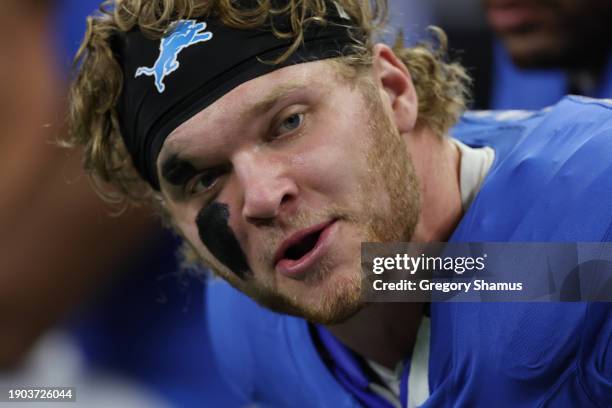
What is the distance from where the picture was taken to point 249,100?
99 centimetres

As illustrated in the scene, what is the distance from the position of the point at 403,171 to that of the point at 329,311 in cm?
18

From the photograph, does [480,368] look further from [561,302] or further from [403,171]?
[403,171]

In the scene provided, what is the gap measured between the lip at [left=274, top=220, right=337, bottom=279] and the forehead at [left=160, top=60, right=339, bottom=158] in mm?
134

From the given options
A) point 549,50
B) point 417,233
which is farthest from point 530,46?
point 417,233

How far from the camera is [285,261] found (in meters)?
1.00

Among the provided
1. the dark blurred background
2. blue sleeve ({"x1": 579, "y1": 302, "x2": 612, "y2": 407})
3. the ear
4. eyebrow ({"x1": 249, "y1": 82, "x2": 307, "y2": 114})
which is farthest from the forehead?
the dark blurred background

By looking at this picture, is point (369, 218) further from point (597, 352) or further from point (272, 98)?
point (597, 352)

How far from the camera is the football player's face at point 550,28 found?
171cm

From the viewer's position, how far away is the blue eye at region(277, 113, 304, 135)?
1.01 metres

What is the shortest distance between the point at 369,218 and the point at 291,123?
13cm

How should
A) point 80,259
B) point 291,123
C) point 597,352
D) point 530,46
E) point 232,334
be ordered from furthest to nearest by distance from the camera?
point 530,46 < point 80,259 < point 232,334 < point 291,123 < point 597,352

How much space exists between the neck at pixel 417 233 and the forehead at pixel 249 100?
0.57 ft

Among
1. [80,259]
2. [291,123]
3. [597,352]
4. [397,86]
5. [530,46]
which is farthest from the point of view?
[530,46]

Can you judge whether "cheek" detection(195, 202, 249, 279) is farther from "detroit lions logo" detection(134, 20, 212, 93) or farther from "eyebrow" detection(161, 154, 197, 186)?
"detroit lions logo" detection(134, 20, 212, 93)
